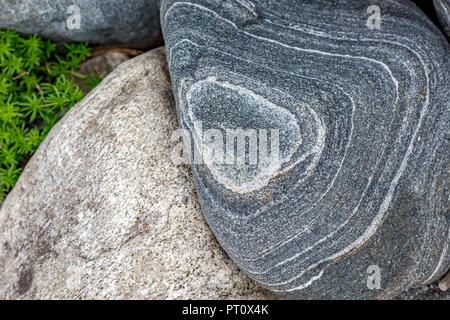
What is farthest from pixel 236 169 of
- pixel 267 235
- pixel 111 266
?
pixel 111 266

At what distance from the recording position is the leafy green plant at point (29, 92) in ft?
10.8

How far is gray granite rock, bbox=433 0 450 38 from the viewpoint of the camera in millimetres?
2559

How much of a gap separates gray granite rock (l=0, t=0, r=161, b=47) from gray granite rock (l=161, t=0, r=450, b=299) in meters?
0.89

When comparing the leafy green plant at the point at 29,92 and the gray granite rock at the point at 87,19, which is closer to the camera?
the gray granite rock at the point at 87,19

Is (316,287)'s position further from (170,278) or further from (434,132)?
(434,132)

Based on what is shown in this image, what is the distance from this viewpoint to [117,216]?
262 cm

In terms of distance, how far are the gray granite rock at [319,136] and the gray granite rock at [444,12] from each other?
0.13 m

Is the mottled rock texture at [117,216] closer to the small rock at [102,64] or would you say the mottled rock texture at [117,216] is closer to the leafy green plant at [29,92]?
the leafy green plant at [29,92]
